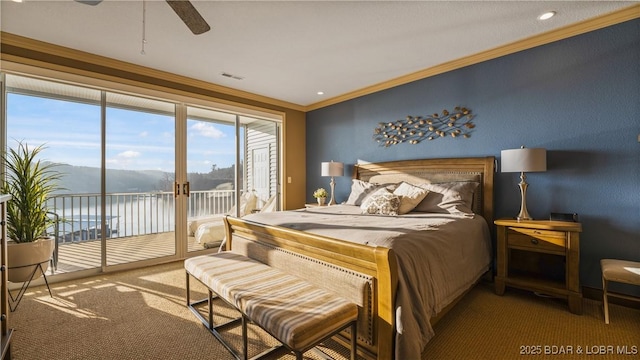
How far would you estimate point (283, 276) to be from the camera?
6.47 feet

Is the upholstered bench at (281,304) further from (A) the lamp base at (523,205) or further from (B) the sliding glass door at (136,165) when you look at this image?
(B) the sliding glass door at (136,165)

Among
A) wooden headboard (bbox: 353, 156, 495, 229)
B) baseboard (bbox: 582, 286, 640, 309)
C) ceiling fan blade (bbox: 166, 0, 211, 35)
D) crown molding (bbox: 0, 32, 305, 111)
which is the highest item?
crown molding (bbox: 0, 32, 305, 111)

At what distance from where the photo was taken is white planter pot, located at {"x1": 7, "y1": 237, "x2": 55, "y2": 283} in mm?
2533

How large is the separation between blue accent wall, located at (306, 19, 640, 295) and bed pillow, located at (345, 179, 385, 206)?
0.97 metres

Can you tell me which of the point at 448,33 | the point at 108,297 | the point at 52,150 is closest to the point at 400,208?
the point at 448,33

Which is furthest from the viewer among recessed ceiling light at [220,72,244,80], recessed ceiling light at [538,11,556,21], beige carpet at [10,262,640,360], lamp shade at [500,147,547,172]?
recessed ceiling light at [220,72,244,80]

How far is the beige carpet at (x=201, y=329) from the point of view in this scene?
186cm

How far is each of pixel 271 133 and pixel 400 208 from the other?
315 cm

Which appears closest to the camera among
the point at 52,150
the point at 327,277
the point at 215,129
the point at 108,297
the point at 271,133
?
the point at 327,277

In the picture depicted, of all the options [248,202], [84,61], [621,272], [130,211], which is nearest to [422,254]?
[621,272]

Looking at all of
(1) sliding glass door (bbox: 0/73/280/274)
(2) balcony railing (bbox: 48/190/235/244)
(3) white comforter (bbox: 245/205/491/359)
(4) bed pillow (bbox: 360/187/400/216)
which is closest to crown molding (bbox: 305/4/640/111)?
(4) bed pillow (bbox: 360/187/400/216)

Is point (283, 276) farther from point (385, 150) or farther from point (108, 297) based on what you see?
point (385, 150)

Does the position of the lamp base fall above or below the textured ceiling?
below

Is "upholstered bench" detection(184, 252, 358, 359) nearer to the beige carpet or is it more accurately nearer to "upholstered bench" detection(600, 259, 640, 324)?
the beige carpet
